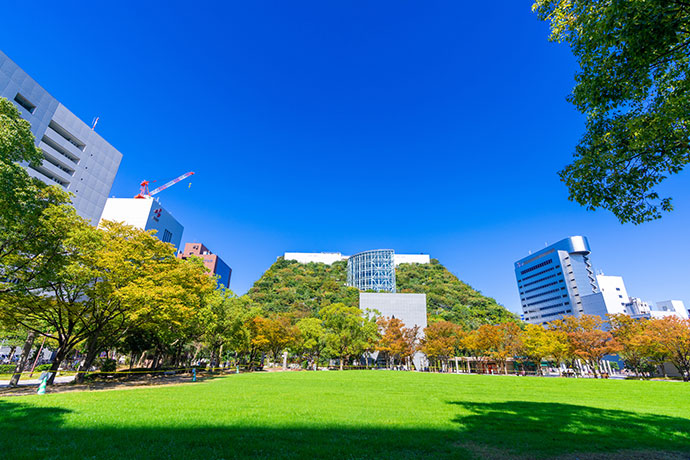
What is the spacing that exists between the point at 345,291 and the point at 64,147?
73.4 meters

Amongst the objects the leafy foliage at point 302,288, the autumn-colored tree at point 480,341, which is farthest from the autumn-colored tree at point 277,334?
A: the leafy foliage at point 302,288

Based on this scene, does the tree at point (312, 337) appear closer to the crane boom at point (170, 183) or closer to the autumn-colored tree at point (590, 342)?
the autumn-colored tree at point (590, 342)

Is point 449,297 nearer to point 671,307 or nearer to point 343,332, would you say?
point 343,332

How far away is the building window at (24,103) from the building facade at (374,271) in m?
79.5

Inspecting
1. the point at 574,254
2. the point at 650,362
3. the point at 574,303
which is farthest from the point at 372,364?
the point at 574,254

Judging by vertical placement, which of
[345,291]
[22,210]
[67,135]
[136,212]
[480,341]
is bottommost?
[480,341]

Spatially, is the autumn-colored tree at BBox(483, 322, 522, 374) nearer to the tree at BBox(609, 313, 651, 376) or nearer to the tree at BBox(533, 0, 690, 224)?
the tree at BBox(609, 313, 651, 376)

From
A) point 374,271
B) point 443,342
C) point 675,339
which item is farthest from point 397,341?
point 374,271

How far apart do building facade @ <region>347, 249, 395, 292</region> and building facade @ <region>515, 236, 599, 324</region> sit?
5525 cm

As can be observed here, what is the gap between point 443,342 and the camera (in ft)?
162

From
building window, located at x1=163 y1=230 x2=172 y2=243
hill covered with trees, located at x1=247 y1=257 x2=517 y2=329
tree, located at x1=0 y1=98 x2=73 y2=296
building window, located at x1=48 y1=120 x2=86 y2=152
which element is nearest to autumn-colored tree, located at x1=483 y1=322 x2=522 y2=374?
hill covered with trees, located at x1=247 y1=257 x2=517 y2=329

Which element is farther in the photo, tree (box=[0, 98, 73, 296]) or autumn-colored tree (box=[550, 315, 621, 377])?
autumn-colored tree (box=[550, 315, 621, 377])

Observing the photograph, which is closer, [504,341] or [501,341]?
[501,341]

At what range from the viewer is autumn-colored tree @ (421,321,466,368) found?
49469mm
